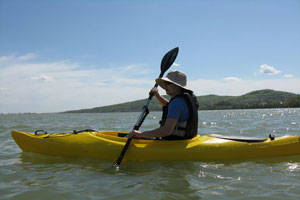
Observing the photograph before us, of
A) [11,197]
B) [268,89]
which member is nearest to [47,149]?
[11,197]

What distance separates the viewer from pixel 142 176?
13.3 feet

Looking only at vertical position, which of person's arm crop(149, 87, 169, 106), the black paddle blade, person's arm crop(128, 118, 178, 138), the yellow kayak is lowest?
the yellow kayak

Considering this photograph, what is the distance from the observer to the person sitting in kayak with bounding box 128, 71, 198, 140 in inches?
168

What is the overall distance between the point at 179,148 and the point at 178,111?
90cm

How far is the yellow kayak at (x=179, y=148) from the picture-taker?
4766mm

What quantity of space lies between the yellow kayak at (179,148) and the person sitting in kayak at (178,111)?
0.85 ft

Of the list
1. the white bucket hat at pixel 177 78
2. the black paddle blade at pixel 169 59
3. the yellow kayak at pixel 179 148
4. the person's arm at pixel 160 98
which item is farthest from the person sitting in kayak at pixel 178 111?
the black paddle blade at pixel 169 59

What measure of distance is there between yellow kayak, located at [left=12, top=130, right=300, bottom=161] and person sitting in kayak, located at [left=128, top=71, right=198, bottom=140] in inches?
10.3

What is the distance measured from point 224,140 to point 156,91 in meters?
1.75

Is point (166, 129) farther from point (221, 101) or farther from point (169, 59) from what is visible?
point (221, 101)

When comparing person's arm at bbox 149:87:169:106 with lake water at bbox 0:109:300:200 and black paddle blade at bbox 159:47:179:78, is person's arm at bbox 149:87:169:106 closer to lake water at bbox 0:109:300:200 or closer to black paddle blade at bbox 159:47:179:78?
lake water at bbox 0:109:300:200

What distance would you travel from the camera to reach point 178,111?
424cm

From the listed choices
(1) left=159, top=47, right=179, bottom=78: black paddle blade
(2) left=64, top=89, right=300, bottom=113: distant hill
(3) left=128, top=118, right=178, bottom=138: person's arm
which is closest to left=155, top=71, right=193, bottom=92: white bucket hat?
(3) left=128, top=118, right=178, bottom=138: person's arm

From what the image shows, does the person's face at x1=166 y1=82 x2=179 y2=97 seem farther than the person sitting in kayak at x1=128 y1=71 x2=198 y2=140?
Yes
